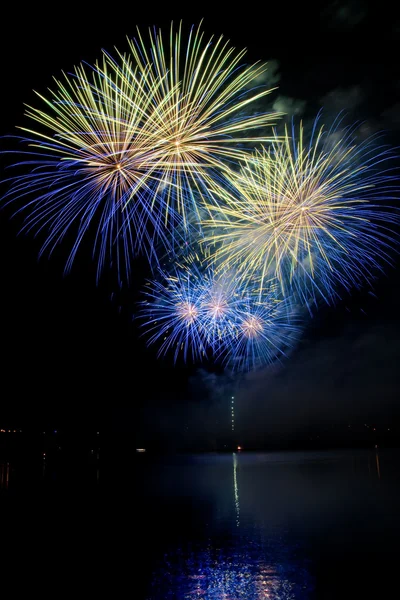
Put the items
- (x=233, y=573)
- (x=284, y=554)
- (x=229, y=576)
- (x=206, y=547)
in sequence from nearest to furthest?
(x=229, y=576), (x=233, y=573), (x=284, y=554), (x=206, y=547)

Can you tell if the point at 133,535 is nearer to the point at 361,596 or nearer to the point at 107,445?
the point at 361,596

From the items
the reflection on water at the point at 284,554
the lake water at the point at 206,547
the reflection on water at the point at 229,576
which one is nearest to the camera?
the reflection on water at the point at 229,576

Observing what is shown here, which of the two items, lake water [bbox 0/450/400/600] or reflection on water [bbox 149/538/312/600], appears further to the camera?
lake water [bbox 0/450/400/600]

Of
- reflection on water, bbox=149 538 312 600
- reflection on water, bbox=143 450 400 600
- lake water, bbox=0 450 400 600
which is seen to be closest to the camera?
reflection on water, bbox=149 538 312 600

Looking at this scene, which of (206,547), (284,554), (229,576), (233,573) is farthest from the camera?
(206,547)

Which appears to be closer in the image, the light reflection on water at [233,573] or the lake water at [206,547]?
the light reflection on water at [233,573]

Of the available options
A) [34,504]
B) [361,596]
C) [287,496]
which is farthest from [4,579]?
[287,496]

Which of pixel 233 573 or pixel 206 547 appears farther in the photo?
pixel 206 547

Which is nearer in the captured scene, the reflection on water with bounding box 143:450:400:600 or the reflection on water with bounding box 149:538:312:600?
the reflection on water with bounding box 149:538:312:600

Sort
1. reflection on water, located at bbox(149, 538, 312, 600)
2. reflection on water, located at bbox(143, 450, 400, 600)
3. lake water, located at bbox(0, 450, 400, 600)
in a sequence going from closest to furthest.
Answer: reflection on water, located at bbox(149, 538, 312, 600)
reflection on water, located at bbox(143, 450, 400, 600)
lake water, located at bbox(0, 450, 400, 600)

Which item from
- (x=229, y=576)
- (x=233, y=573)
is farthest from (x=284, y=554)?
(x=229, y=576)

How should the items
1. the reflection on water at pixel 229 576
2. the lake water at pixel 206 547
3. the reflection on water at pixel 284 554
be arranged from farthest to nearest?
the lake water at pixel 206 547 < the reflection on water at pixel 284 554 < the reflection on water at pixel 229 576

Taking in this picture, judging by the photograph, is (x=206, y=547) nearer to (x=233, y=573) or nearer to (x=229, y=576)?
(x=233, y=573)

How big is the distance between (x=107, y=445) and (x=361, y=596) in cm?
15407
